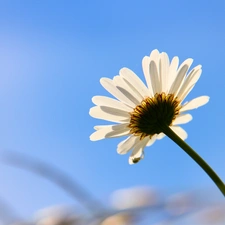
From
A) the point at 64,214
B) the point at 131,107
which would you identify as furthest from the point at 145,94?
the point at 64,214

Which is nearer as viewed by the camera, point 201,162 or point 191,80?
point 201,162

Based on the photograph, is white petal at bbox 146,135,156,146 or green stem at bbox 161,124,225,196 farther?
white petal at bbox 146,135,156,146

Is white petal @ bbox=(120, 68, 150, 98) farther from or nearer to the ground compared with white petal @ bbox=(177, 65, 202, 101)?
farther from the ground

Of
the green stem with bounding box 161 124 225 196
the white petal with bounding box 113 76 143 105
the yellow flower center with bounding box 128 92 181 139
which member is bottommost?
the green stem with bounding box 161 124 225 196

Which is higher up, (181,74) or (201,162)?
(181,74)

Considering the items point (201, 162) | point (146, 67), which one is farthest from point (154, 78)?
point (201, 162)

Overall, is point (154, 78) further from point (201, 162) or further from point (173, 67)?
point (201, 162)
